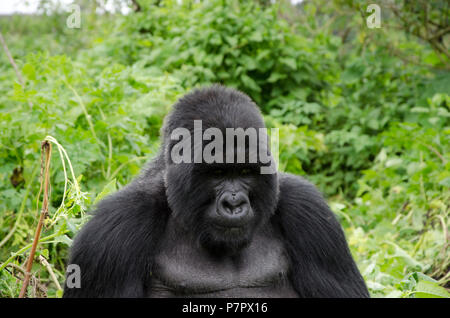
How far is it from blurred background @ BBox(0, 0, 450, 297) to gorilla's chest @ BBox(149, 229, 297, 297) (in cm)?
54

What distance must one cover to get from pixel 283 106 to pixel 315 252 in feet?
13.7

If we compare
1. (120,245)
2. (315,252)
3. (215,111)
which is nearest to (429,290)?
(315,252)

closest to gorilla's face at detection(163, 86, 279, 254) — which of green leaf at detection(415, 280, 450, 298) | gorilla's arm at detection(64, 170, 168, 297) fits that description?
gorilla's arm at detection(64, 170, 168, 297)

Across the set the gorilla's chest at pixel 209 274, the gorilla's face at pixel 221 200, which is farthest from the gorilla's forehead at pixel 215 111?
the gorilla's chest at pixel 209 274

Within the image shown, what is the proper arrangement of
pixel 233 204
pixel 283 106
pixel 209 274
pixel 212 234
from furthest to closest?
pixel 283 106
pixel 209 274
pixel 212 234
pixel 233 204

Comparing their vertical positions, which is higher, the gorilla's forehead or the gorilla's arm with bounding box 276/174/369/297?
the gorilla's forehead

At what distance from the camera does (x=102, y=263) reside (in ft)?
9.21

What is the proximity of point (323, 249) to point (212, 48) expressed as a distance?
14.6ft

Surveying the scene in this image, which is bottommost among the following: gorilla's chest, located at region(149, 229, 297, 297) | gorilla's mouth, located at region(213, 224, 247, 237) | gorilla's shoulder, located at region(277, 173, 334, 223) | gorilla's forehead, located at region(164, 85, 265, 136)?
gorilla's chest, located at region(149, 229, 297, 297)

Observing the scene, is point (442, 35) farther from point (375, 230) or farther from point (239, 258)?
point (239, 258)

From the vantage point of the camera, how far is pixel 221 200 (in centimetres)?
267

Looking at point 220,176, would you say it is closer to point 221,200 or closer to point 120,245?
point 221,200

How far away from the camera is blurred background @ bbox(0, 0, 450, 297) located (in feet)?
13.6

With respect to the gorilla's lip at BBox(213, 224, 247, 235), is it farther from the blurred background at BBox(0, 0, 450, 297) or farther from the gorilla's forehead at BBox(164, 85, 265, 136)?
the blurred background at BBox(0, 0, 450, 297)
